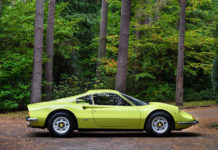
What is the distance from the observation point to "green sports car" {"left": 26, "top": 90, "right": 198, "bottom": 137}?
9.38 m

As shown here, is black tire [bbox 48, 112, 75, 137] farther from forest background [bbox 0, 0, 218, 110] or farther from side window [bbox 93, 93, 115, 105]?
forest background [bbox 0, 0, 218, 110]

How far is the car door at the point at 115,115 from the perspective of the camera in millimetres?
9492

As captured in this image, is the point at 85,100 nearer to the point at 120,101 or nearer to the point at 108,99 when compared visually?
the point at 108,99

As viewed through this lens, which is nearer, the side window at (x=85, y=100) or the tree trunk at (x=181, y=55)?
the side window at (x=85, y=100)

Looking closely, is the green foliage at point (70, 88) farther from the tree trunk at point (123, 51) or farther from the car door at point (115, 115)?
the car door at point (115, 115)

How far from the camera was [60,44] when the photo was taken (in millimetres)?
22312

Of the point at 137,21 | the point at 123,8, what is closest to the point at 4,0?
the point at 123,8

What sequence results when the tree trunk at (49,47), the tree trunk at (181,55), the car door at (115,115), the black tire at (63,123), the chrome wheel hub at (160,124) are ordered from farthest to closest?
the tree trunk at (181,55) → the tree trunk at (49,47) → the chrome wheel hub at (160,124) → the car door at (115,115) → the black tire at (63,123)

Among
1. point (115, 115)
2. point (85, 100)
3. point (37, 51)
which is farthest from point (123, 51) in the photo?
point (115, 115)

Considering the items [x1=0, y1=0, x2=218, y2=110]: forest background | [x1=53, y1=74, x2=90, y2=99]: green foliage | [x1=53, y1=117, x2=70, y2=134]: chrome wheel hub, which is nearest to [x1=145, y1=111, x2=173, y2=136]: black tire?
[x1=53, y1=117, x2=70, y2=134]: chrome wheel hub

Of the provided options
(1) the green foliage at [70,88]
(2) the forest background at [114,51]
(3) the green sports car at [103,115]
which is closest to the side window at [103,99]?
(3) the green sports car at [103,115]

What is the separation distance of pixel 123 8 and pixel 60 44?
8.71 meters

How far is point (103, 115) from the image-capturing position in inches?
374

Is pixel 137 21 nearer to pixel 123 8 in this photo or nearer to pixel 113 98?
pixel 123 8
